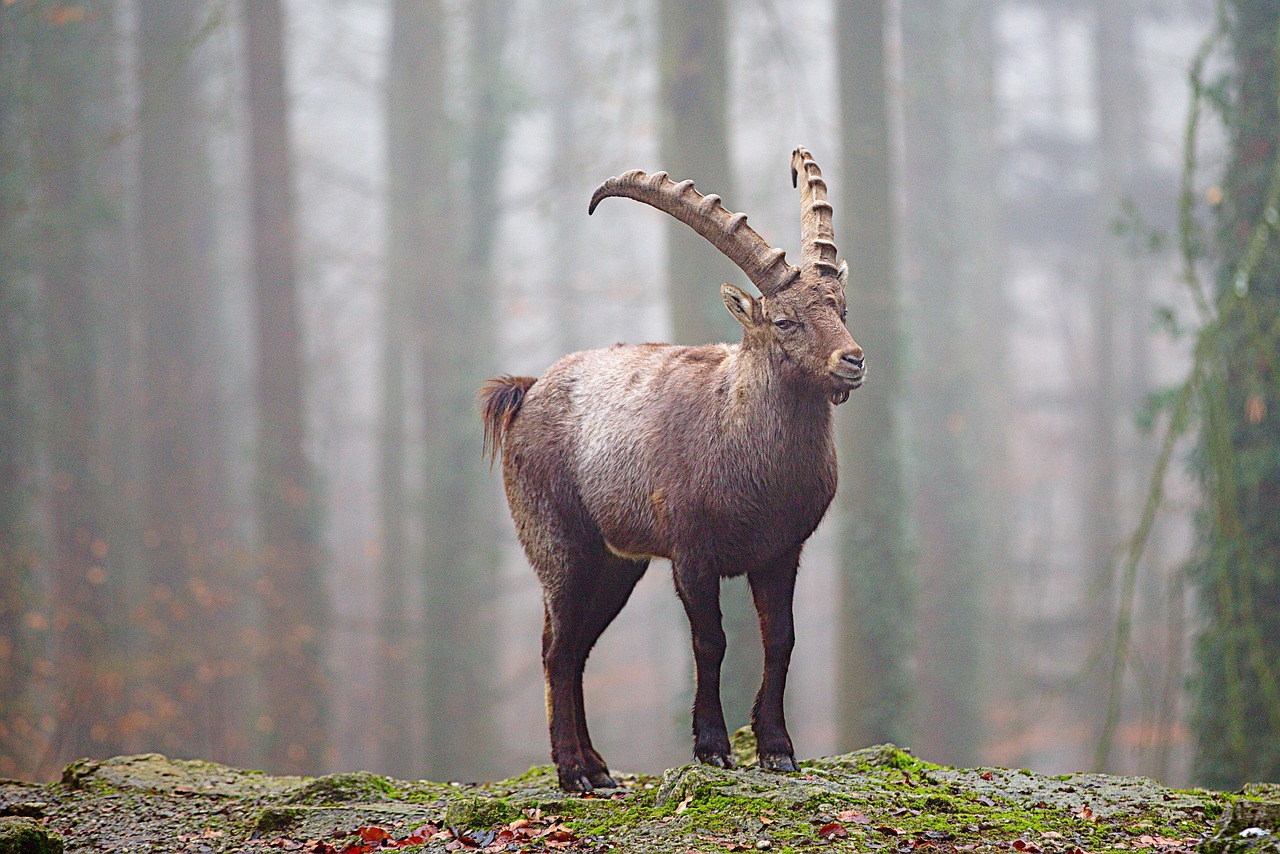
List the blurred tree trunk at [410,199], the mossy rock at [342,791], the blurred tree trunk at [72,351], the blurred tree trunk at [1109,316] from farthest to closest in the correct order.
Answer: the blurred tree trunk at [1109,316], the blurred tree trunk at [410,199], the blurred tree trunk at [72,351], the mossy rock at [342,791]

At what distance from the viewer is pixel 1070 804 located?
5.27m

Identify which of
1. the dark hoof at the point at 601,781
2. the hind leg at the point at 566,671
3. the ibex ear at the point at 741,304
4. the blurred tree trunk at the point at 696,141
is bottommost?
the dark hoof at the point at 601,781

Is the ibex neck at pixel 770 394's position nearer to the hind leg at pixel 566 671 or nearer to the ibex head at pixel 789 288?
the ibex head at pixel 789 288

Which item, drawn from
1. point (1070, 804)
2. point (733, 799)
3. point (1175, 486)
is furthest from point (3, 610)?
point (1175, 486)

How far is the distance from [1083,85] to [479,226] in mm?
22203

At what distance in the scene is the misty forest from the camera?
29.6ft

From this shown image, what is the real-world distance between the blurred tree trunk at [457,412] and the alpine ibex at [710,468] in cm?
986

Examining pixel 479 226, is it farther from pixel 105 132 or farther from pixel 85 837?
pixel 85 837

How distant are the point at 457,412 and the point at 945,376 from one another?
748cm

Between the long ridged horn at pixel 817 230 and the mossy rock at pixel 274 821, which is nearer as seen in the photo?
the long ridged horn at pixel 817 230

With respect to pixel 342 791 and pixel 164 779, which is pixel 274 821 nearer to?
pixel 342 791

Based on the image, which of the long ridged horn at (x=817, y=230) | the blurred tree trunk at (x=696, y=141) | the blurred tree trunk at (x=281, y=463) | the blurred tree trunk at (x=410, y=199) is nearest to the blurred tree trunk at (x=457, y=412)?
the blurred tree trunk at (x=410, y=199)

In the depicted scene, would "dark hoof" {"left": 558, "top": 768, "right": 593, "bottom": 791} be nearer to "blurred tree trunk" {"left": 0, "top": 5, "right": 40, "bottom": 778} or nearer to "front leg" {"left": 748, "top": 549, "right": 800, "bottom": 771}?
"front leg" {"left": 748, "top": 549, "right": 800, "bottom": 771}

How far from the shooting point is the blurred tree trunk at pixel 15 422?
11.1m
